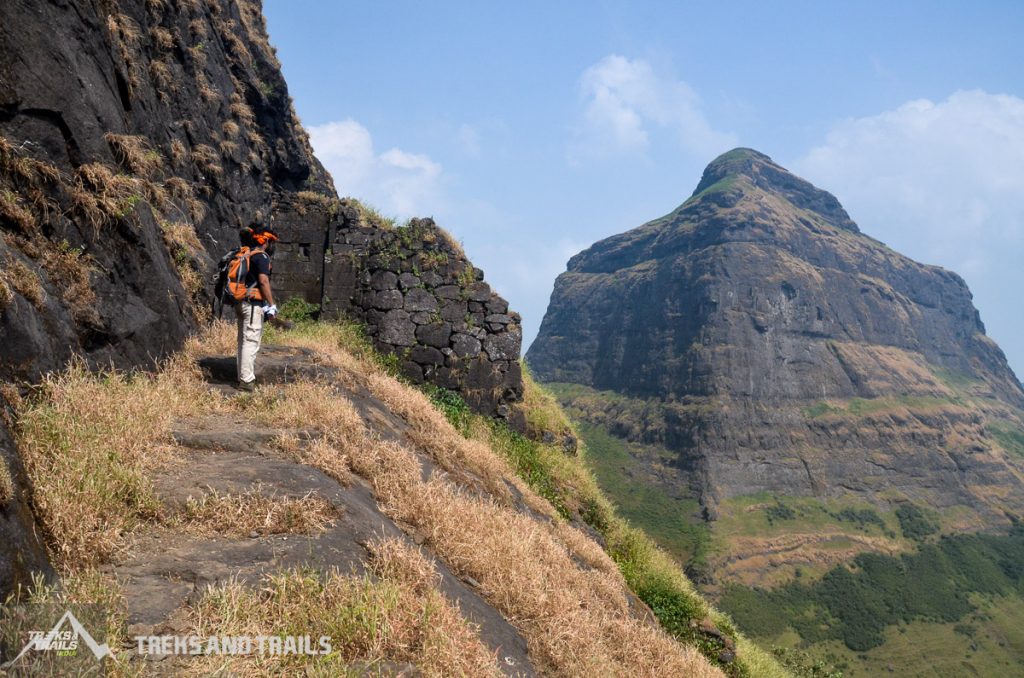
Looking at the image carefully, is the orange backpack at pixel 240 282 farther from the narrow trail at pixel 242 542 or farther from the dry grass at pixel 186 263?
the narrow trail at pixel 242 542

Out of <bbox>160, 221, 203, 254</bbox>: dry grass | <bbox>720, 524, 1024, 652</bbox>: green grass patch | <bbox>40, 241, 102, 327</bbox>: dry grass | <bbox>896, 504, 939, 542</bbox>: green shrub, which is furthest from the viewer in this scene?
<bbox>896, 504, 939, 542</bbox>: green shrub

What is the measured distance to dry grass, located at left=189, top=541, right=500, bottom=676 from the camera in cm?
311

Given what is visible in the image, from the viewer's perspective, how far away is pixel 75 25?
6.90m

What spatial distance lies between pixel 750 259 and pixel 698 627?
178223 mm

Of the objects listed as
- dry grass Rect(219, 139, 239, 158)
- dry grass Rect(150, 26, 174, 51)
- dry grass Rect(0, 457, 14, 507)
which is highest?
dry grass Rect(150, 26, 174, 51)

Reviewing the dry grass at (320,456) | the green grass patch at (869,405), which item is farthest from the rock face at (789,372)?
the dry grass at (320,456)

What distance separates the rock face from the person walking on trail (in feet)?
412

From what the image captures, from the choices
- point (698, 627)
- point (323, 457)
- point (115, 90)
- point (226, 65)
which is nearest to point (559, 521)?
point (698, 627)

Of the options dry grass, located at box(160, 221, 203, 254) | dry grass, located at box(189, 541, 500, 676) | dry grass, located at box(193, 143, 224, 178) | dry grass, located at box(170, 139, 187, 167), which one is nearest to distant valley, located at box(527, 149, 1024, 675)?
dry grass, located at box(193, 143, 224, 178)

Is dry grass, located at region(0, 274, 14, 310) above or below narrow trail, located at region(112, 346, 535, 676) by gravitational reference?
above

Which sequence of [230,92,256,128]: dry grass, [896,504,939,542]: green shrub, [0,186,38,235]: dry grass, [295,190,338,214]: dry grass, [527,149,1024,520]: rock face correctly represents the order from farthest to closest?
[527,149,1024,520]: rock face, [896,504,939,542]: green shrub, [295,190,338,214]: dry grass, [230,92,256,128]: dry grass, [0,186,38,235]: dry grass

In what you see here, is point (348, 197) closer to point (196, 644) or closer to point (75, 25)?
point (75, 25)

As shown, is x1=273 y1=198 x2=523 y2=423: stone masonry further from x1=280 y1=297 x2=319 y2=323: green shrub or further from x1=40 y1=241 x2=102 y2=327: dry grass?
x1=40 y1=241 x2=102 y2=327: dry grass

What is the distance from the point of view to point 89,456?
4.03 meters
